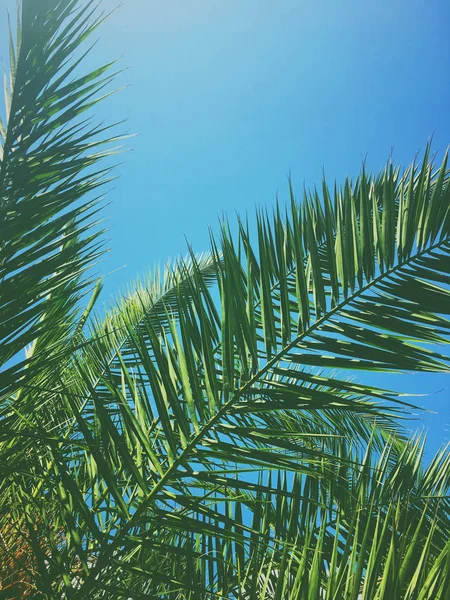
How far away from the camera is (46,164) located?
1037mm

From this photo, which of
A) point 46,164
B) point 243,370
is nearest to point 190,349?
point 243,370

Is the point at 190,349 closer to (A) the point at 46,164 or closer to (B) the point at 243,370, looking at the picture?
(B) the point at 243,370

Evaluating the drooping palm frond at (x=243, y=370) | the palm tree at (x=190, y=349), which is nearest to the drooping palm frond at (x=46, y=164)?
the palm tree at (x=190, y=349)

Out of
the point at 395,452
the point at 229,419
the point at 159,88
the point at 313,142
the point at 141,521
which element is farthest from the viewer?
the point at 313,142

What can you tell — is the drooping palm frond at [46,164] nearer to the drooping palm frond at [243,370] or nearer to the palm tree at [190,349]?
the palm tree at [190,349]

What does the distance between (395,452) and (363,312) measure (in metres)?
2.41

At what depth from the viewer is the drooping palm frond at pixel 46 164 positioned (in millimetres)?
951

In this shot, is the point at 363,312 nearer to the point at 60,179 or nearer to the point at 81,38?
the point at 60,179

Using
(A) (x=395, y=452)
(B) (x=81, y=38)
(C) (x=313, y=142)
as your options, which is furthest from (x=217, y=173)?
(B) (x=81, y=38)

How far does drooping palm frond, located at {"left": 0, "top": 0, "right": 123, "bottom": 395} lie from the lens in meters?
0.95

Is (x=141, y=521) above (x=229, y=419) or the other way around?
the other way around

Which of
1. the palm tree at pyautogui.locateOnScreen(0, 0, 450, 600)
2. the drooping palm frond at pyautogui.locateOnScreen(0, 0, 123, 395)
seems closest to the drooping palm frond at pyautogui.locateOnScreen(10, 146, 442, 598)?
the palm tree at pyautogui.locateOnScreen(0, 0, 450, 600)

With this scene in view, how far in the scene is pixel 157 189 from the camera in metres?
8.91

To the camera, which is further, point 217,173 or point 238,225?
point 217,173
